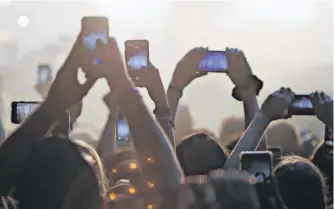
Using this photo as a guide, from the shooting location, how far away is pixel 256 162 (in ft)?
3.19

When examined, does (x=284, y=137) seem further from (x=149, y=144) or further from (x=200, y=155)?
(x=149, y=144)

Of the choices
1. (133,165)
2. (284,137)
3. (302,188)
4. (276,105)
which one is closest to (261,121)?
(276,105)

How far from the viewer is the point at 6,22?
4.31 ft

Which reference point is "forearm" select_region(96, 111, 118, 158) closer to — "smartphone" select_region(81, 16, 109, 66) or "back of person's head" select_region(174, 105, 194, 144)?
"back of person's head" select_region(174, 105, 194, 144)

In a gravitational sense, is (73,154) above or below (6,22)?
below

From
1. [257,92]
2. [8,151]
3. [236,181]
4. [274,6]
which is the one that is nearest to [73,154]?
[8,151]

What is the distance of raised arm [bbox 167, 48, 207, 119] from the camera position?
3.98 ft

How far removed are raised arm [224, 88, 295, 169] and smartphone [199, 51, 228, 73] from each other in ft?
0.61

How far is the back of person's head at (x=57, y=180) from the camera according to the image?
791mm

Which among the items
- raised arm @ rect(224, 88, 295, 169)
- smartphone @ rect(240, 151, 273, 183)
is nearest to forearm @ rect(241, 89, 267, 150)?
raised arm @ rect(224, 88, 295, 169)

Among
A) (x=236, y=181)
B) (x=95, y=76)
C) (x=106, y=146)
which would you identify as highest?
(x=95, y=76)

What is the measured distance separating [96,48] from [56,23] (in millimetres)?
582

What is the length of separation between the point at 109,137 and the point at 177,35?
364 millimetres

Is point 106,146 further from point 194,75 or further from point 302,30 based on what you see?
point 302,30
